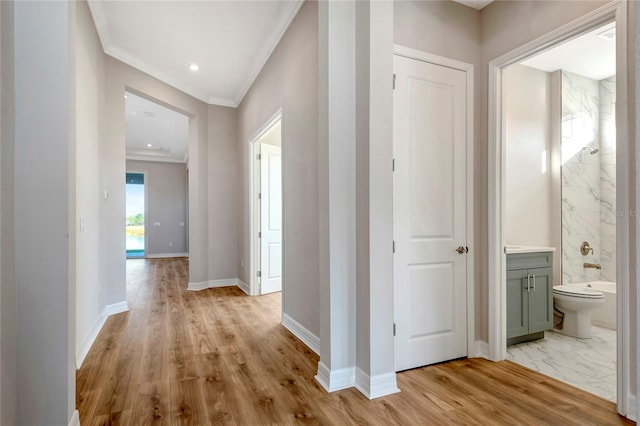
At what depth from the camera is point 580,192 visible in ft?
13.0

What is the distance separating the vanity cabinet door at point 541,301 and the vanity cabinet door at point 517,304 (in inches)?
2.7

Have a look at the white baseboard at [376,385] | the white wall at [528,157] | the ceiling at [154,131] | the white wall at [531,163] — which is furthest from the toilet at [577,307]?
the ceiling at [154,131]

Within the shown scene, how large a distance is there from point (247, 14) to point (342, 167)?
2.06 metres

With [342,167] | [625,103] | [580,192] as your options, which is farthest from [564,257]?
[342,167]

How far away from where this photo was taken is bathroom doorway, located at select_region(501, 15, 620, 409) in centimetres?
367

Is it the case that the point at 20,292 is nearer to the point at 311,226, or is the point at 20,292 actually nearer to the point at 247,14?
the point at 311,226

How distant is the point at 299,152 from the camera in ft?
10.2

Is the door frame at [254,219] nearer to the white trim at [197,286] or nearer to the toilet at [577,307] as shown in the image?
the white trim at [197,286]

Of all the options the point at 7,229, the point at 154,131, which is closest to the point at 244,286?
the point at 7,229

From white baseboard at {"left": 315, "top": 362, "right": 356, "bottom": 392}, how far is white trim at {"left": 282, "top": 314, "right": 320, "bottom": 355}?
0.52 metres

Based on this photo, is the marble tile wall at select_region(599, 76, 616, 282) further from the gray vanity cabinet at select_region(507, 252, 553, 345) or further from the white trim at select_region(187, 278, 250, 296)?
the white trim at select_region(187, 278, 250, 296)

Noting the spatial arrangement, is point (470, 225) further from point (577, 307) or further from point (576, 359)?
point (577, 307)

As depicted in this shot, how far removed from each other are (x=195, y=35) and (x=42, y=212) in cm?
276

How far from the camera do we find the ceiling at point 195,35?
309 cm
